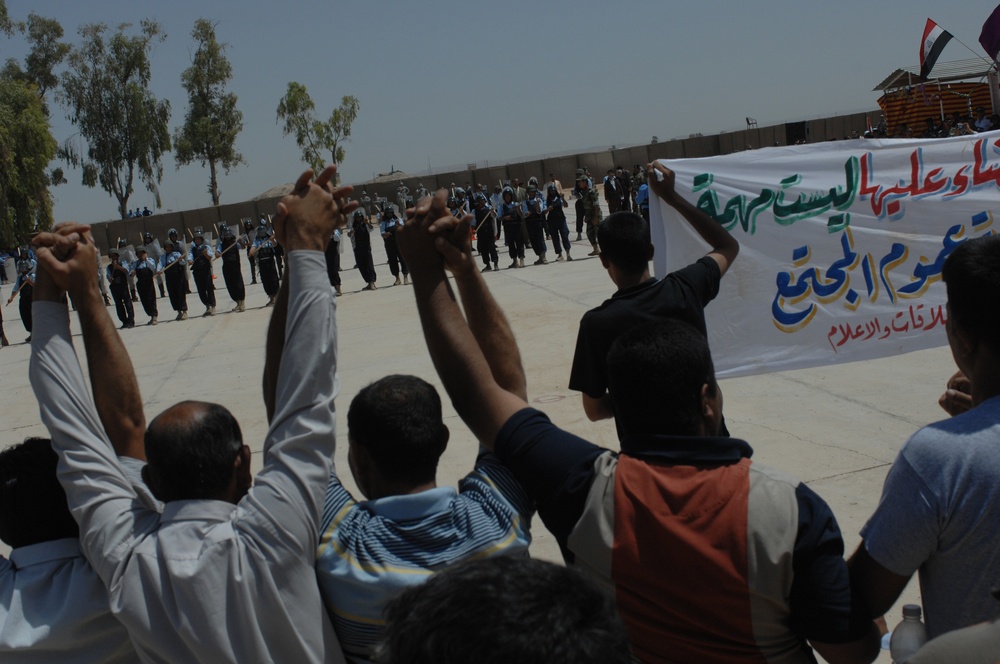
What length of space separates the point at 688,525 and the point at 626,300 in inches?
58.7

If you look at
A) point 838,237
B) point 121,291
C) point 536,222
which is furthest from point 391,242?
point 838,237

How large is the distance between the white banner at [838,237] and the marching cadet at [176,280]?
13.9 meters

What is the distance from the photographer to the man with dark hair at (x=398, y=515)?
1.71 m

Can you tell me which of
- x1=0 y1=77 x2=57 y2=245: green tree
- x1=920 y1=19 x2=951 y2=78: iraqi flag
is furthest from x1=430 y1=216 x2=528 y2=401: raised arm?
x1=0 y1=77 x2=57 y2=245: green tree

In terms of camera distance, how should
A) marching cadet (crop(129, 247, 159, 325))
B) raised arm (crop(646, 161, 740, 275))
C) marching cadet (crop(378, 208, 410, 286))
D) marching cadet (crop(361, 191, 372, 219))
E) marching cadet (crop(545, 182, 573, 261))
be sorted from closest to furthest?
1. raised arm (crop(646, 161, 740, 275))
2. marching cadet (crop(129, 247, 159, 325))
3. marching cadet (crop(378, 208, 410, 286))
4. marching cadet (crop(545, 182, 573, 261))
5. marching cadet (crop(361, 191, 372, 219))

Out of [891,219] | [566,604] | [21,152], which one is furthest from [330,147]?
[566,604]

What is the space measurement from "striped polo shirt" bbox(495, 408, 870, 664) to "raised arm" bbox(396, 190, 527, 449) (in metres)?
0.25

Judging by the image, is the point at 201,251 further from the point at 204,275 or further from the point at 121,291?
the point at 121,291

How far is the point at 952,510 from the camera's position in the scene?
5.30 feet

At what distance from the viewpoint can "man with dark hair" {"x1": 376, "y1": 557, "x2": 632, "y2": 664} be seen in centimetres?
91

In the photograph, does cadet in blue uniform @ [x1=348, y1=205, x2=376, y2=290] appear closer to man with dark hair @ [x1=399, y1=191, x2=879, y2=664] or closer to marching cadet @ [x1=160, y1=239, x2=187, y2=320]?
marching cadet @ [x1=160, y1=239, x2=187, y2=320]

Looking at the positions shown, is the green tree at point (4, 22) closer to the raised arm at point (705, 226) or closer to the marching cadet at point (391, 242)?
the marching cadet at point (391, 242)

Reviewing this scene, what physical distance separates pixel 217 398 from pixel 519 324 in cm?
365

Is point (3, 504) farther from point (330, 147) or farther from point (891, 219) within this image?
point (330, 147)
